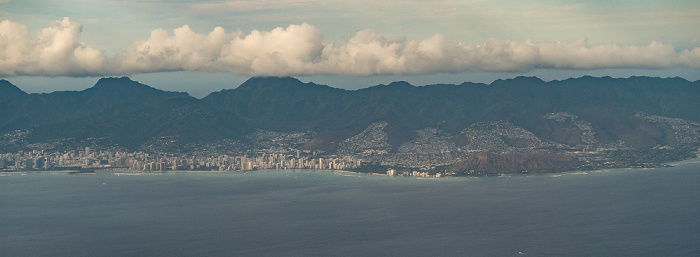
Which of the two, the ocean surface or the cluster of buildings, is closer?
the ocean surface

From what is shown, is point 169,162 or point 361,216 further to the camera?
point 169,162

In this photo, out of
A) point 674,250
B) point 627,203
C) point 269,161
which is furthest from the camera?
point 269,161

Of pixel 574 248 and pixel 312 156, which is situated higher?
pixel 312 156

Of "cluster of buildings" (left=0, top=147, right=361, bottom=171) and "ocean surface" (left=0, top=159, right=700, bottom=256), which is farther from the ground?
"cluster of buildings" (left=0, top=147, right=361, bottom=171)

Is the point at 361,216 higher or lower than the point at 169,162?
lower

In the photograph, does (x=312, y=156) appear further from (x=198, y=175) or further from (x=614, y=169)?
(x=614, y=169)

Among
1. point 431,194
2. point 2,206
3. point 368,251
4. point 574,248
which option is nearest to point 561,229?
point 574,248

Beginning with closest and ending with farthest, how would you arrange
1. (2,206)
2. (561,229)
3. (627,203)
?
(561,229) → (627,203) → (2,206)
